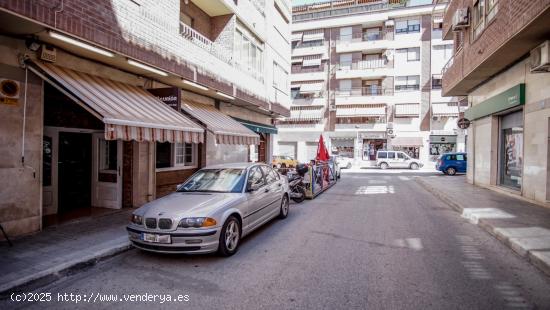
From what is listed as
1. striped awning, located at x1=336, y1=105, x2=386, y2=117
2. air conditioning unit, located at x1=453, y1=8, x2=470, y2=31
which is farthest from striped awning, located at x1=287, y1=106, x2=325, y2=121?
air conditioning unit, located at x1=453, y1=8, x2=470, y2=31

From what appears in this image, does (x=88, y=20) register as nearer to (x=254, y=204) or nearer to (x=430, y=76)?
(x=254, y=204)

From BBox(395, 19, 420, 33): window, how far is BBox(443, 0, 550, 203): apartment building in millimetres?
21465

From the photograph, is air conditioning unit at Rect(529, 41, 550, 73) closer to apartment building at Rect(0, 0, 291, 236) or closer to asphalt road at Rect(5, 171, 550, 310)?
asphalt road at Rect(5, 171, 550, 310)

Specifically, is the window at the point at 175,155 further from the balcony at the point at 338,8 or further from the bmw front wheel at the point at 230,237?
the balcony at the point at 338,8

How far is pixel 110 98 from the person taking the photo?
21.0 ft

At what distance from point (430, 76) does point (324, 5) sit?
1717 centimetres

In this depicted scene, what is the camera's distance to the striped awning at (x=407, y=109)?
3409 cm

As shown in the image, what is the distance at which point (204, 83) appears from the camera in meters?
9.91

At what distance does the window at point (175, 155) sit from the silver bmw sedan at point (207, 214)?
11.9ft

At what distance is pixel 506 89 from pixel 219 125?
10.6m

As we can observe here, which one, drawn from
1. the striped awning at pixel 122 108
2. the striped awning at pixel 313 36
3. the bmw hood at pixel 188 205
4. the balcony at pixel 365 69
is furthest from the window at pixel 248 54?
the striped awning at pixel 313 36

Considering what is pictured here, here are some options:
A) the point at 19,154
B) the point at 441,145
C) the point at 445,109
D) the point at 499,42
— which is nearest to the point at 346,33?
the point at 445,109

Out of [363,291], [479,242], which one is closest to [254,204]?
[363,291]

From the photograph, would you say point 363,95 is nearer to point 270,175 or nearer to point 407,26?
point 407,26
